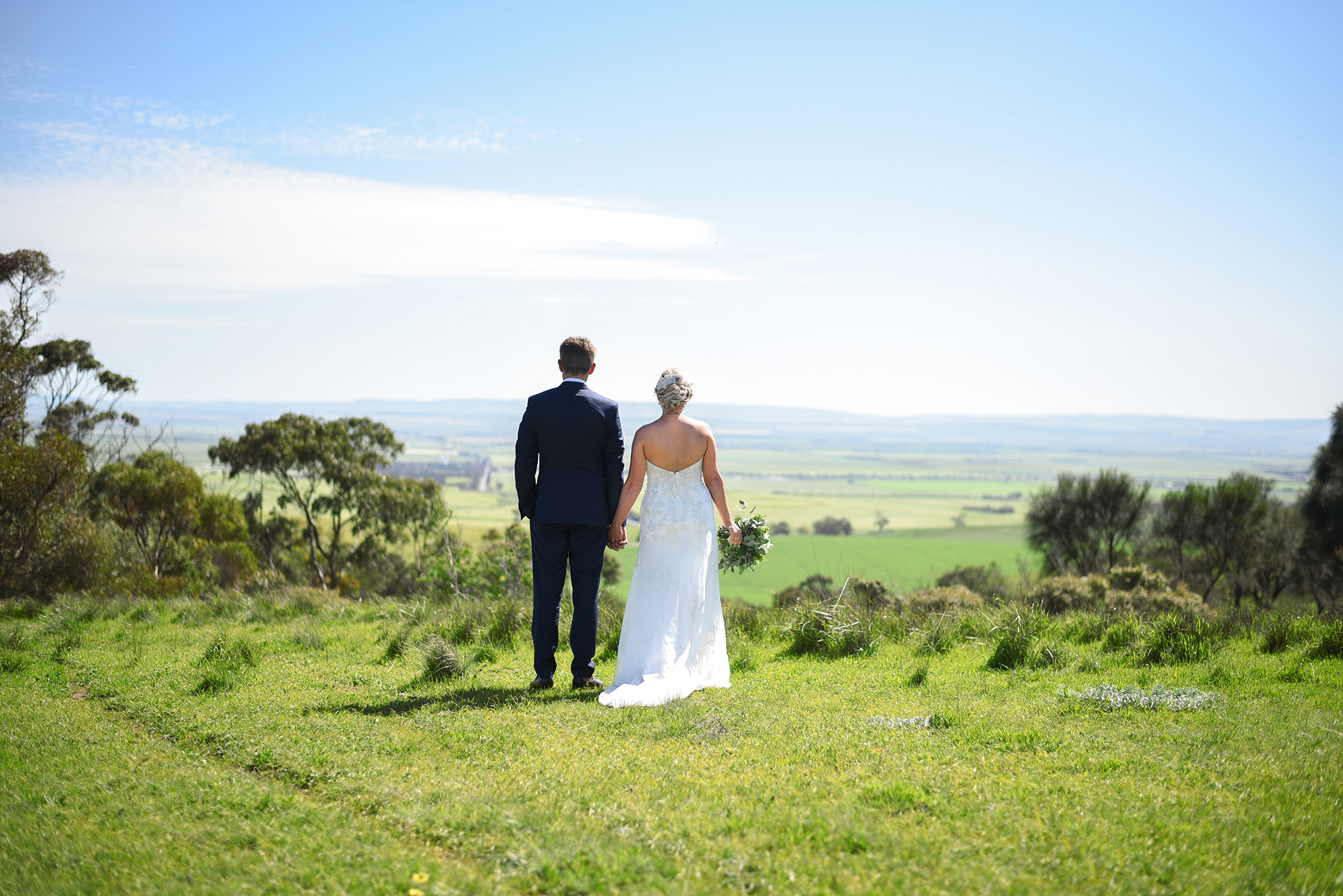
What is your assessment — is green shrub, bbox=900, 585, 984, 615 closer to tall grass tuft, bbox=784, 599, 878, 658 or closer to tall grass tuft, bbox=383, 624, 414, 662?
tall grass tuft, bbox=784, 599, 878, 658

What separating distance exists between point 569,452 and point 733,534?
163cm

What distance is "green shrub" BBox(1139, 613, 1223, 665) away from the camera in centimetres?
759

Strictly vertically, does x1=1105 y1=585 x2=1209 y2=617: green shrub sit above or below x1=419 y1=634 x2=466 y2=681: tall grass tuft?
above

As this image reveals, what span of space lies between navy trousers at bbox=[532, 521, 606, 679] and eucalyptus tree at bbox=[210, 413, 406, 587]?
28.5m

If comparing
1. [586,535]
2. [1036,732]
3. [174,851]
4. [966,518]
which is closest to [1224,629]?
[1036,732]

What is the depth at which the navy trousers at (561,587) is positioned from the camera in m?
6.95

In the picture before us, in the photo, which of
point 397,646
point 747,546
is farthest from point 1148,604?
point 397,646

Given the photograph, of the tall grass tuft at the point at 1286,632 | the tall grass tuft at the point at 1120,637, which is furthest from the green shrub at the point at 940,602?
the tall grass tuft at the point at 1286,632

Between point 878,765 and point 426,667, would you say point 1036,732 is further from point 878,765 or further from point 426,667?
point 426,667

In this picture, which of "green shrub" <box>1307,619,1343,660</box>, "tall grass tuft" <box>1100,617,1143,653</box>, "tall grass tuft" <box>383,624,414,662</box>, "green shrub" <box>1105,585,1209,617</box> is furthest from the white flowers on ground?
"tall grass tuft" <box>383,624,414,662</box>

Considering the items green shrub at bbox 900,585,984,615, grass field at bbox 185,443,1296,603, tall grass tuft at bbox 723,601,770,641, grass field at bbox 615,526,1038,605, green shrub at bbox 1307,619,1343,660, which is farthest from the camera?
grass field at bbox 615,526,1038,605

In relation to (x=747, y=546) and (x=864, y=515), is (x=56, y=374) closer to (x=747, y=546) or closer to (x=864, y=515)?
(x=747, y=546)

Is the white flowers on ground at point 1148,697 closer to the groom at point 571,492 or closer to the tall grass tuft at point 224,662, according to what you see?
the groom at point 571,492

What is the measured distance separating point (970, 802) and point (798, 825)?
899 mm
